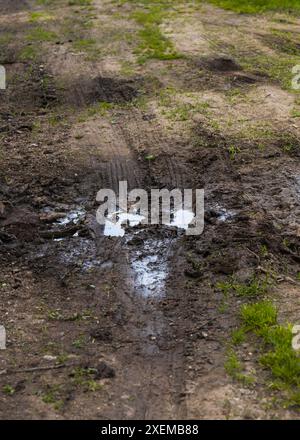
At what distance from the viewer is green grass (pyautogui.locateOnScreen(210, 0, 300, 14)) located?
17577 millimetres

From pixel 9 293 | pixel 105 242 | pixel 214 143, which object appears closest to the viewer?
pixel 9 293

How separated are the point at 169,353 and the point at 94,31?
11668 millimetres

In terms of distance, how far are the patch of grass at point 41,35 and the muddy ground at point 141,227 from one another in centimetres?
31

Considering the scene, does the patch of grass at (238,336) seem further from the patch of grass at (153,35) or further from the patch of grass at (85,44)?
the patch of grass at (85,44)

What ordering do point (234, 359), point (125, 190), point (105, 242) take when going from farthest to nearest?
point (125, 190)
point (105, 242)
point (234, 359)

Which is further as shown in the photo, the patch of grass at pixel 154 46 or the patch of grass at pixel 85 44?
the patch of grass at pixel 85 44

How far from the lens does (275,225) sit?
27.6 feet

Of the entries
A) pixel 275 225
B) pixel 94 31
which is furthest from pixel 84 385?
pixel 94 31

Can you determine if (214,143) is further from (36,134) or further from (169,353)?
(169,353)

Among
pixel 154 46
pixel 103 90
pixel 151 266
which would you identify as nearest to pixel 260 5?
pixel 154 46

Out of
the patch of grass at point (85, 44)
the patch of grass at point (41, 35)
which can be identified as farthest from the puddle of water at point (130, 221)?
the patch of grass at point (41, 35)

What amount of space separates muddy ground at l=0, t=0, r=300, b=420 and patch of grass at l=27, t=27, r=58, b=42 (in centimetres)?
31

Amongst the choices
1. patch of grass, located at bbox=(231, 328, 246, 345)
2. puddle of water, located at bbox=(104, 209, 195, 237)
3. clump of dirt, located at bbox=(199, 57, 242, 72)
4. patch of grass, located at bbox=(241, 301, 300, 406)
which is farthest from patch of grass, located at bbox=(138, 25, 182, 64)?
patch of grass, located at bbox=(231, 328, 246, 345)

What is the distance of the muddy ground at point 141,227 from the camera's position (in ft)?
19.7
